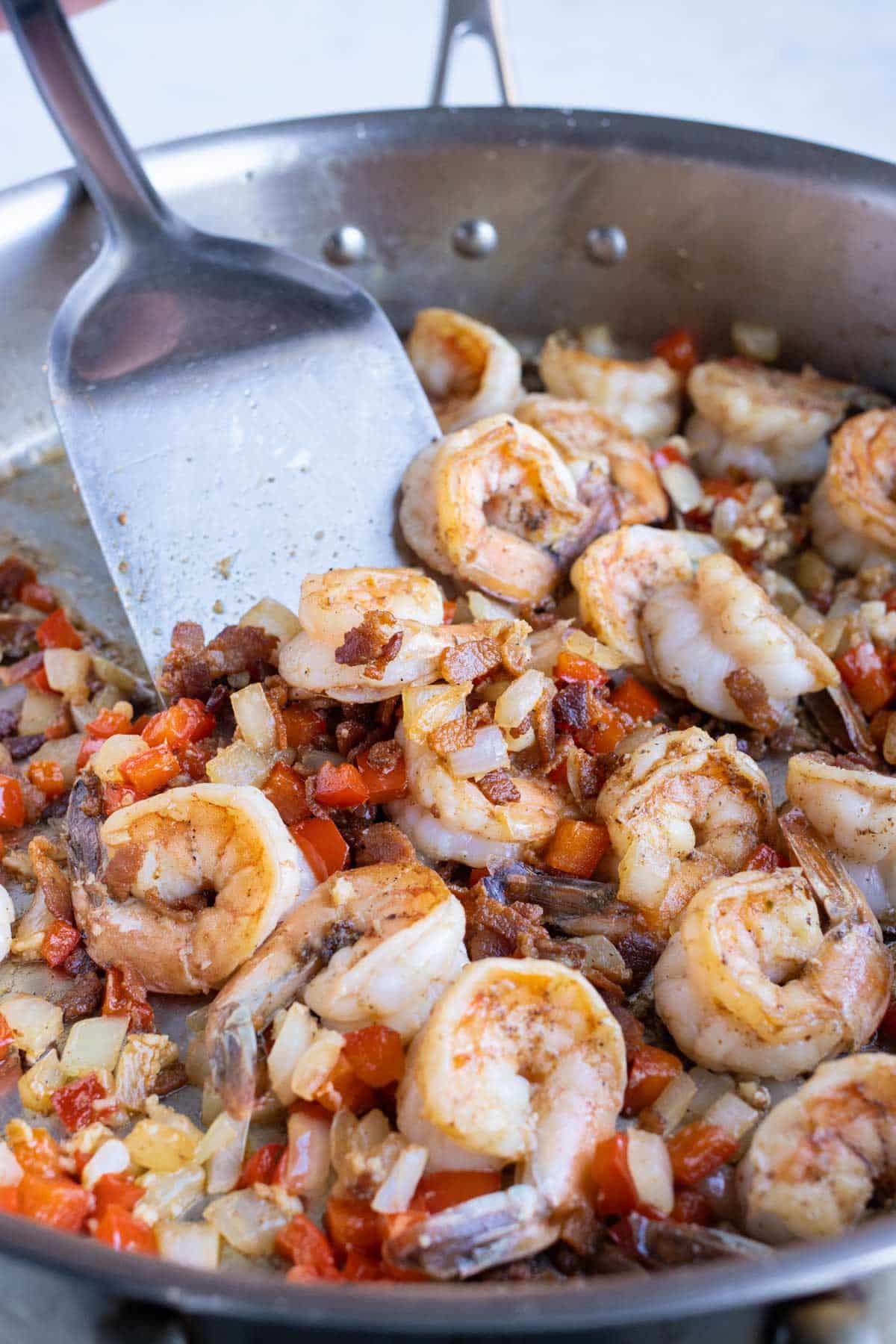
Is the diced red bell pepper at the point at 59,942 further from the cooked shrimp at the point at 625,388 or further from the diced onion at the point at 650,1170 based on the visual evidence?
the cooked shrimp at the point at 625,388

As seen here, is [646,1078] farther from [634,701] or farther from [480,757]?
[634,701]

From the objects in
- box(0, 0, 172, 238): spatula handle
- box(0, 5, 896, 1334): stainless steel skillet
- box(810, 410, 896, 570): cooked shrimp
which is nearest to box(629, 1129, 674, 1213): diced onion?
box(0, 5, 896, 1334): stainless steel skillet

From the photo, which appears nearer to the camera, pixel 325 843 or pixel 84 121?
pixel 325 843

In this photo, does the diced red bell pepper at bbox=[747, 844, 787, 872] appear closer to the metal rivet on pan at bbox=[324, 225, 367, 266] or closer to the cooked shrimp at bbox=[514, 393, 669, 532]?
the cooked shrimp at bbox=[514, 393, 669, 532]

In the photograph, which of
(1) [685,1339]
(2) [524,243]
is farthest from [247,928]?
(2) [524,243]

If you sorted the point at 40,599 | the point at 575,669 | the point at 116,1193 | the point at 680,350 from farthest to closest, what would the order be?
the point at 680,350 → the point at 40,599 → the point at 575,669 → the point at 116,1193

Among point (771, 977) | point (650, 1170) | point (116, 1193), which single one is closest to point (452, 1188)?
point (650, 1170)

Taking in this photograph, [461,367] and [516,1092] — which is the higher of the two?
[461,367]

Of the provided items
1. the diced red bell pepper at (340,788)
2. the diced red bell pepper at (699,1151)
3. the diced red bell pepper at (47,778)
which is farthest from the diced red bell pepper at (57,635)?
the diced red bell pepper at (699,1151)
